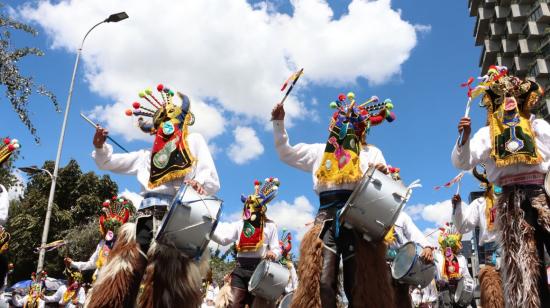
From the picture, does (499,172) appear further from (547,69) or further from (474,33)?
(474,33)

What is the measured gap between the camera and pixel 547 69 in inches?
1411

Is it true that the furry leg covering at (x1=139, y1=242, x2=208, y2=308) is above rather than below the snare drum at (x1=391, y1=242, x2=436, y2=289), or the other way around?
below

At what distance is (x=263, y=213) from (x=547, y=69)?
3572cm

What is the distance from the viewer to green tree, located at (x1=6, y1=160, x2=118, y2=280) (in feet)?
80.6

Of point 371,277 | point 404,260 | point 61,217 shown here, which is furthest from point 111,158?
point 61,217

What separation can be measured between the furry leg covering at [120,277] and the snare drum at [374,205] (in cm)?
169

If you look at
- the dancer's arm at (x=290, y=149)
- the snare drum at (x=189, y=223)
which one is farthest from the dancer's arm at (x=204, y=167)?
the dancer's arm at (x=290, y=149)

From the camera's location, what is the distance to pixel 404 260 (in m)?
5.27

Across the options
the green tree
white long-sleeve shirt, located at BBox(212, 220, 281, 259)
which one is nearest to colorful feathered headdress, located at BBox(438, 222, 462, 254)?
white long-sleeve shirt, located at BBox(212, 220, 281, 259)

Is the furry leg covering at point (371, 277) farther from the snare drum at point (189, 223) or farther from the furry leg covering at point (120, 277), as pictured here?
the furry leg covering at point (120, 277)

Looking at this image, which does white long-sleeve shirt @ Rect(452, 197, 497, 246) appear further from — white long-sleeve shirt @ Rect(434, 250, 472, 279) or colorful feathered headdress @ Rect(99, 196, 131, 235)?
colorful feathered headdress @ Rect(99, 196, 131, 235)

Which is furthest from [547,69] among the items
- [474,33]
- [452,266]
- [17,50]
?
[17,50]

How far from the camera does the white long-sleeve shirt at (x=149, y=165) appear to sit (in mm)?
4320

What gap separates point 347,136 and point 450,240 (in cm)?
678
